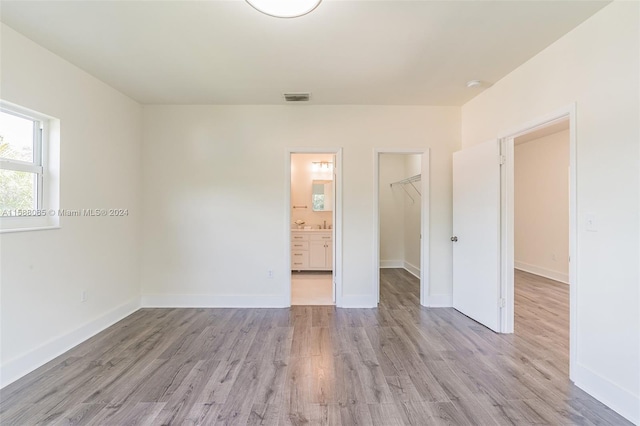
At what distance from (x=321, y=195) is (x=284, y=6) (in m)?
4.56

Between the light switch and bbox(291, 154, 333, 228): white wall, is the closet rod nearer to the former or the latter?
bbox(291, 154, 333, 228): white wall

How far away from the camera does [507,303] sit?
9.71 feet

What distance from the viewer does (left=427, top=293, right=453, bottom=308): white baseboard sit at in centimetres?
375

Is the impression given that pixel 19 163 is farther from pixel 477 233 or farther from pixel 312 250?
pixel 477 233

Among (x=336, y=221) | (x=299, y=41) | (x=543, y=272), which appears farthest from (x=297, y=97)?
(x=543, y=272)

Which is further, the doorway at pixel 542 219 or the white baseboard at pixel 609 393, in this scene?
the doorway at pixel 542 219

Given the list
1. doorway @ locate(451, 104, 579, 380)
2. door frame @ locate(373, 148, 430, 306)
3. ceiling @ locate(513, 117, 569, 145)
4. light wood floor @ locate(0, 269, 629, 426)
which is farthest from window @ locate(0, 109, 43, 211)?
ceiling @ locate(513, 117, 569, 145)

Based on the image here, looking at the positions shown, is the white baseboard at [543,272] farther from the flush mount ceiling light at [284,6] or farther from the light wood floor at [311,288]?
the flush mount ceiling light at [284,6]

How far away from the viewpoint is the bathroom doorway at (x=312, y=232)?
4.30 m

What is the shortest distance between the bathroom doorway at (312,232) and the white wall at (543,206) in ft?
13.4

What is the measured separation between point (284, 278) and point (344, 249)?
0.92m

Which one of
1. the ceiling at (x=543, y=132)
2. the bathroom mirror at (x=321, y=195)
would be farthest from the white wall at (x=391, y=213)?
the ceiling at (x=543, y=132)

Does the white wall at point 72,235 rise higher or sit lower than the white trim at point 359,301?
higher

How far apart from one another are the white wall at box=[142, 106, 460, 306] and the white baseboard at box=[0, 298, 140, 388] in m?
0.65
